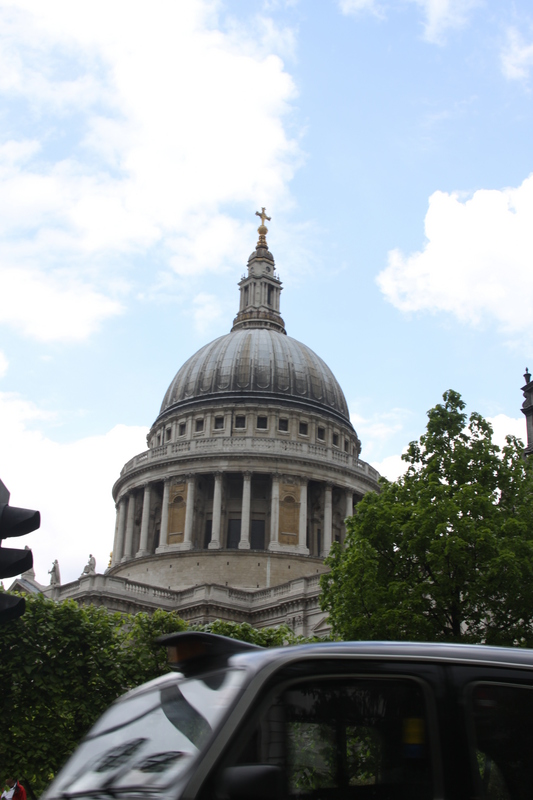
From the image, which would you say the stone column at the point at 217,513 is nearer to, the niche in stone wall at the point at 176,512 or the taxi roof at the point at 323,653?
the niche in stone wall at the point at 176,512

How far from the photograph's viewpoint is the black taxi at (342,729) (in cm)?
560

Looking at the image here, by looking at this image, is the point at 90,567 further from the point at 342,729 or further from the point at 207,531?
the point at 342,729

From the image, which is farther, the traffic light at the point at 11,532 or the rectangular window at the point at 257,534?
the rectangular window at the point at 257,534

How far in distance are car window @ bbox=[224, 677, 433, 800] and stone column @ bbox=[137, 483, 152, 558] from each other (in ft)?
211

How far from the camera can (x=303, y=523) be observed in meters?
67.0

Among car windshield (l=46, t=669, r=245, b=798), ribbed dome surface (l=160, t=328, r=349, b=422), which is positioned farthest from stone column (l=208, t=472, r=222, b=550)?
car windshield (l=46, t=669, r=245, b=798)

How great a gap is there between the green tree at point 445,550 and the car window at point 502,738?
64.1 feet

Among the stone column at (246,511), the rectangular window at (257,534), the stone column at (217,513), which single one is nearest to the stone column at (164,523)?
the stone column at (217,513)

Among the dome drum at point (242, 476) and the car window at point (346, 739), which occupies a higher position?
the dome drum at point (242, 476)

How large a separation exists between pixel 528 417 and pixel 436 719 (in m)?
43.4

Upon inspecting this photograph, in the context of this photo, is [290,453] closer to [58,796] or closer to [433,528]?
[433,528]

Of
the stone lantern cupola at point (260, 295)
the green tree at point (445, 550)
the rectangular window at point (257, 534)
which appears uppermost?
the stone lantern cupola at point (260, 295)

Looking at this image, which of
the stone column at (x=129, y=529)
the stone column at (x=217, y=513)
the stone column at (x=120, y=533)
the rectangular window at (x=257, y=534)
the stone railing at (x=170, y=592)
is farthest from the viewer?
the stone column at (x=120, y=533)

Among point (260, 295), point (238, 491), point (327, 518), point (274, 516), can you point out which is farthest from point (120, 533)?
point (260, 295)
